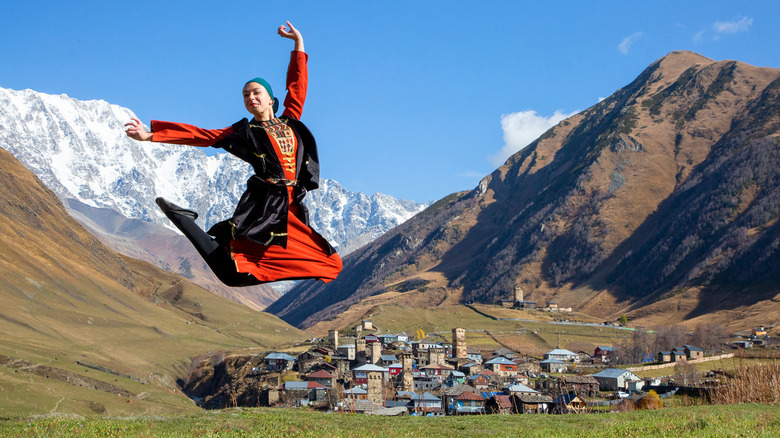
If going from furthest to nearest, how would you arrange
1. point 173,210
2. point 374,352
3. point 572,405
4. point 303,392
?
point 374,352 → point 303,392 → point 572,405 → point 173,210

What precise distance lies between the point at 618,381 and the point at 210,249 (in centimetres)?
8264

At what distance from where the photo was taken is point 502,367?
109125 mm

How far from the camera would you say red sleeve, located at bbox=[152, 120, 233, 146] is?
9.79 meters

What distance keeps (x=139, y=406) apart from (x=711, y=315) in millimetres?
151434

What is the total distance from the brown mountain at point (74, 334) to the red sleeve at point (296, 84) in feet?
151

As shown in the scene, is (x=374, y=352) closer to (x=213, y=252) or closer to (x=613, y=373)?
(x=613, y=373)

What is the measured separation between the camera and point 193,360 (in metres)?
139

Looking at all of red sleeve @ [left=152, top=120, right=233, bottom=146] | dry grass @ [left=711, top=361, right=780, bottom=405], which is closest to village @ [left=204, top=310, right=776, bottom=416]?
dry grass @ [left=711, top=361, right=780, bottom=405]

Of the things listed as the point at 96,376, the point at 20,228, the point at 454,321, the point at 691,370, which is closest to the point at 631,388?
the point at 691,370

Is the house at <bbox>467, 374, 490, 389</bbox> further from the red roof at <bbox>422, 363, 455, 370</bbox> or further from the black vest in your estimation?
the black vest

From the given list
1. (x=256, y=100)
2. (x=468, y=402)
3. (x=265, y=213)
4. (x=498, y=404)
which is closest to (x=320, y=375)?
(x=468, y=402)

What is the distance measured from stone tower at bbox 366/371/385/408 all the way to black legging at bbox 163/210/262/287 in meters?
75.5

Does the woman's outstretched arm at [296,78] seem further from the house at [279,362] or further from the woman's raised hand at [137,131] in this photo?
the house at [279,362]

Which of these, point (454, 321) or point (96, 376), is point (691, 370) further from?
point (454, 321)
